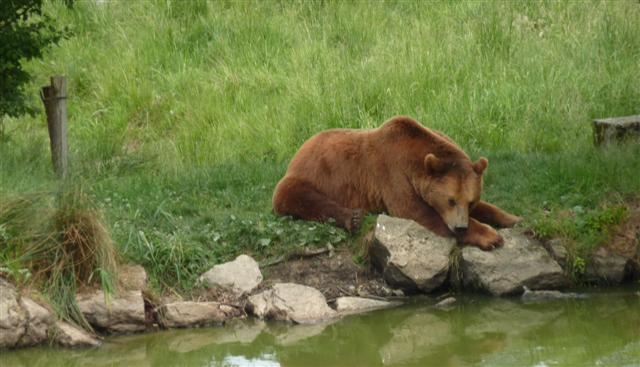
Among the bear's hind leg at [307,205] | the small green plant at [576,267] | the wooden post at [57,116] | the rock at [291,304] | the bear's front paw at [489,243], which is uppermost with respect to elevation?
the wooden post at [57,116]

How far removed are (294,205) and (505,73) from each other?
17.6 ft

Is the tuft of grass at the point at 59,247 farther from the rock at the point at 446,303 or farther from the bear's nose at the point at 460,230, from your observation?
the bear's nose at the point at 460,230

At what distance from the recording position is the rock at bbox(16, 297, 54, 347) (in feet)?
28.1

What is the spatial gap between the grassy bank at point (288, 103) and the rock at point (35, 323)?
45.3 inches

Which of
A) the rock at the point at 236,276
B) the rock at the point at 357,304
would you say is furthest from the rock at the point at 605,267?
the rock at the point at 236,276

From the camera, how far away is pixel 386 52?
16.2 m

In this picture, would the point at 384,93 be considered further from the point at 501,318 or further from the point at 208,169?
the point at 501,318

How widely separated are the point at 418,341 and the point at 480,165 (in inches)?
82.7

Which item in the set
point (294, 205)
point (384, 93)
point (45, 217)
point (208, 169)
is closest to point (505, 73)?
point (384, 93)

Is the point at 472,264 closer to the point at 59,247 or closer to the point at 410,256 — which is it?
the point at 410,256

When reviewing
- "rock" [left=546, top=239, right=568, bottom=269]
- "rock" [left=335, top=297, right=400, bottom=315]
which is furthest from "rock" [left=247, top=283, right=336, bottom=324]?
"rock" [left=546, top=239, right=568, bottom=269]

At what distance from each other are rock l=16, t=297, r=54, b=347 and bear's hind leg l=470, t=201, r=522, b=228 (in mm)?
3890

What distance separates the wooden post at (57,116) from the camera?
12.2 meters

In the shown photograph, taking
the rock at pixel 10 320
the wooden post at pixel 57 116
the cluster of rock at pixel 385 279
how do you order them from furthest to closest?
the wooden post at pixel 57 116
the cluster of rock at pixel 385 279
the rock at pixel 10 320
